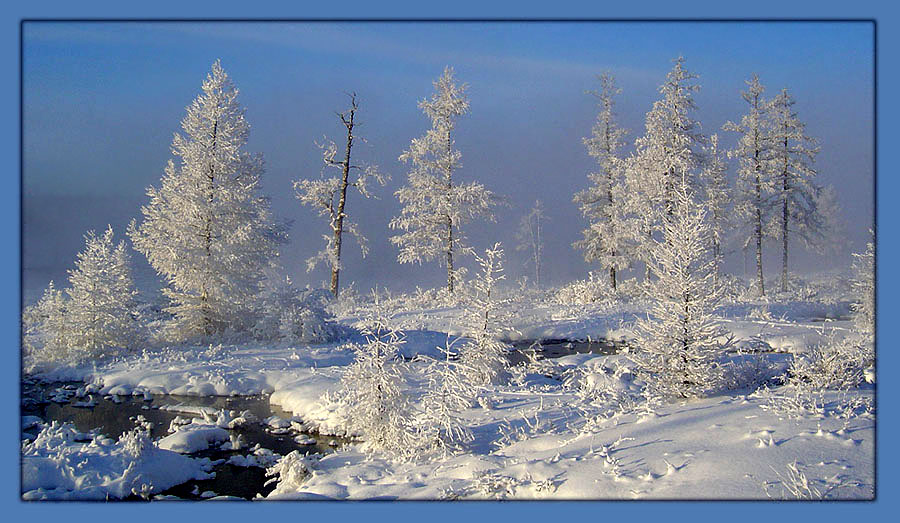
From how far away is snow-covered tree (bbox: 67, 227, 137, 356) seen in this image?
14539 millimetres

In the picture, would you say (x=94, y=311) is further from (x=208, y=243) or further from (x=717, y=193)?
(x=717, y=193)

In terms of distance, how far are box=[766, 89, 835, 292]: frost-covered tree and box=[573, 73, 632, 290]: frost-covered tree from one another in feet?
21.7

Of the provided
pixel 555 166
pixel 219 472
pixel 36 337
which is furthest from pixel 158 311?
pixel 555 166

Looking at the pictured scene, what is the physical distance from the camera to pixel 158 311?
1862cm

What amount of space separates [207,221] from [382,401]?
1124 cm

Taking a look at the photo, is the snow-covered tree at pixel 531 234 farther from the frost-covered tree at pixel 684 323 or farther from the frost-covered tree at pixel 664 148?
the frost-covered tree at pixel 684 323

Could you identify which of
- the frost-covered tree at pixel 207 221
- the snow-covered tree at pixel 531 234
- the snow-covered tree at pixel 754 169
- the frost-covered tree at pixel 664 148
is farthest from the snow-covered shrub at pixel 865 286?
the snow-covered tree at pixel 531 234

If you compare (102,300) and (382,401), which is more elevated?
(102,300)

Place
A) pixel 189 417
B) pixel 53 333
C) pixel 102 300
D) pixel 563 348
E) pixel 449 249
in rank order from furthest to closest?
pixel 449 249, pixel 563 348, pixel 102 300, pixel 53 333, pixel 189 417

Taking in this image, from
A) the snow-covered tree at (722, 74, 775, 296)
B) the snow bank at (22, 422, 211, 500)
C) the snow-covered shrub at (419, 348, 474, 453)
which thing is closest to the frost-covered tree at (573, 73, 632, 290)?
the snow-covered tree at (722, 74, 775, 296)

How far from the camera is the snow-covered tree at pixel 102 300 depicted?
47.7ft

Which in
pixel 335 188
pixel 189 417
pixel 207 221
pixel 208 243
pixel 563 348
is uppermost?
pixel 335 188

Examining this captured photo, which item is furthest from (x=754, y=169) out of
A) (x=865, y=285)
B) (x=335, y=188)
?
(x=335, y=188)

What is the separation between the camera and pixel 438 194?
2756cm
